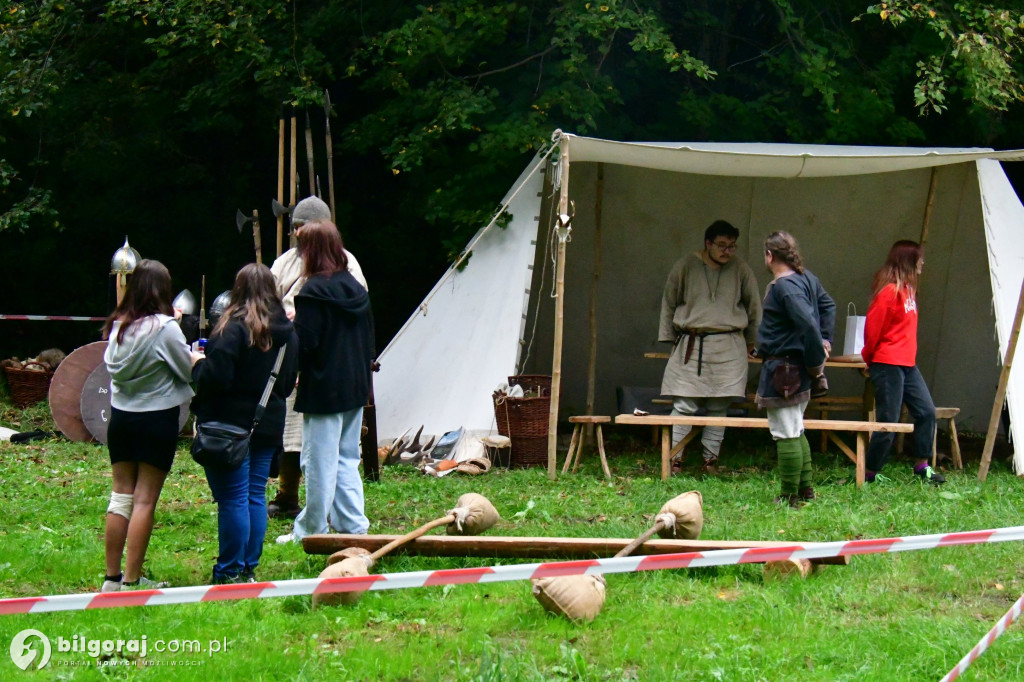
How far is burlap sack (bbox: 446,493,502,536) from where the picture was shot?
169 inches

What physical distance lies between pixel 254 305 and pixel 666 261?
187 inches

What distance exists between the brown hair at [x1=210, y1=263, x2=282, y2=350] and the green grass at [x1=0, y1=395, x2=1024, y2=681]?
35.2 inches

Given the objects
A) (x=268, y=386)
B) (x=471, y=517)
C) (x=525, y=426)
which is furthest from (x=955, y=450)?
(x=268, y=386)

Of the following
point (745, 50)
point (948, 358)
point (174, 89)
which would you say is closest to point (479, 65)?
point (745, 50)

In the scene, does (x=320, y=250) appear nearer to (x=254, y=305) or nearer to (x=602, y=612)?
(x=254, y=305)

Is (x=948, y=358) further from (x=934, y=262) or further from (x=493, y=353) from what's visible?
(x=493, y=353)

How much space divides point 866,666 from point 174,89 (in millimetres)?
8917

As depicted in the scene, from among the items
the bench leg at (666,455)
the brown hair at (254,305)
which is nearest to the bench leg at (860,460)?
the bench leg at (666,455)

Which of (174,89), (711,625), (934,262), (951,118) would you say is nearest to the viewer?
(711,625)

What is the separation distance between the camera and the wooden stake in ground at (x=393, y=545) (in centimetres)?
355

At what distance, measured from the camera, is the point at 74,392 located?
7.69 metres

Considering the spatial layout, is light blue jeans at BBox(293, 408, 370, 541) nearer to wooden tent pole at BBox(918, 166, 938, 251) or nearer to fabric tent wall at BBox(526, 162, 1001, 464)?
fabric tent wall at BBox(526, 162, 1001, 464)

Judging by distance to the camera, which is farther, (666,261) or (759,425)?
(666,261)

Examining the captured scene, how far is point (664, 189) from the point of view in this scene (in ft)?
25.7
